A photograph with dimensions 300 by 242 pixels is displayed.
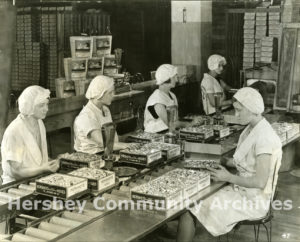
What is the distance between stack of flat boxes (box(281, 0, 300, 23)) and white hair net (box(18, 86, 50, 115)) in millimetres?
2682

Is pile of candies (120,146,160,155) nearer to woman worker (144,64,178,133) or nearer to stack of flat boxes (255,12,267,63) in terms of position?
woman worker (144,64,178,133)

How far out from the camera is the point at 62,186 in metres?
2.21

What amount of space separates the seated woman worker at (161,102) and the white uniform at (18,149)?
1452 millimetres

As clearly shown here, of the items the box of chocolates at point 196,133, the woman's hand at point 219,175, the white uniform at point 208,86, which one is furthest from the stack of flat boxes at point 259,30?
the woman's hand at point 219,175

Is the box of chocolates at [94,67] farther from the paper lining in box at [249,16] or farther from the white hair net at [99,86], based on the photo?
the paper lining in box at [249,16]

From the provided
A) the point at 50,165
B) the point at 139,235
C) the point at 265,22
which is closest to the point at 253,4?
the point at 265,22

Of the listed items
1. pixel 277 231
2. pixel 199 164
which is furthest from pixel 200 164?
pixel 277 231

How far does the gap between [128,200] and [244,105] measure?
39.3 inches

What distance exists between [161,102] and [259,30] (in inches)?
78.7

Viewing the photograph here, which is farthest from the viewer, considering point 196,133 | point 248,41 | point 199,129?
point 248,41

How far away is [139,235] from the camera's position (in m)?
1.94

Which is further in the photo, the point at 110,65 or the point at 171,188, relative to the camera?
the point at 110,65

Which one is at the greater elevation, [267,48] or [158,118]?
[267,48]

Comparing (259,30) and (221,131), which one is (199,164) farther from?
(259,30)
